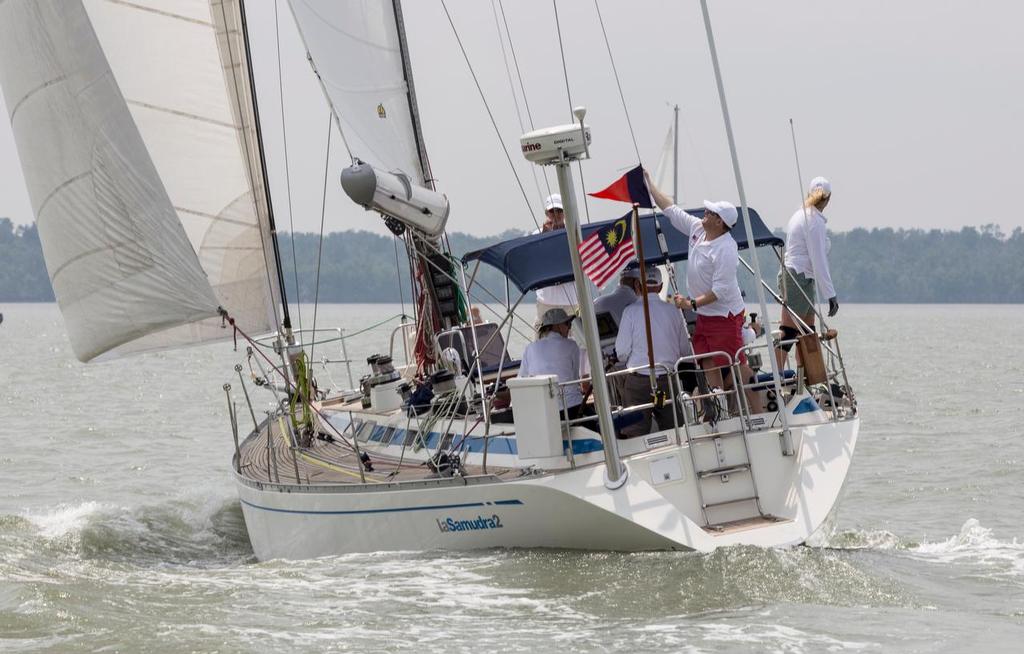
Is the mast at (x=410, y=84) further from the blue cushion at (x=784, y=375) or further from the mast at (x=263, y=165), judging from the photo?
the blue cushion at (x=784, y=375)

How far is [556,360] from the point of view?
9438 millimetres

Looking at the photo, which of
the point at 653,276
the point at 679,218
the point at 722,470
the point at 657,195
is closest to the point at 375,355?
the point at 653,276

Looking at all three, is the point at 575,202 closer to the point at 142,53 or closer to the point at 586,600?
the point at 586,600

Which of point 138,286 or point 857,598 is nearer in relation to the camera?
point 857,598

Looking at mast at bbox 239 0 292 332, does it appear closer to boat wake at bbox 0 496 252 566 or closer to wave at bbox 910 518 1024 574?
boat wake at bbox 0 496 252 566

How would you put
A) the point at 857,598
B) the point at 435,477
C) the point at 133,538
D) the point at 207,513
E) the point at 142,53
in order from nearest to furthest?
1. the point at 857,598
2. the point at 435,477
3. the point at 142,53
4. the point at 133,538
5. the point at 207,513

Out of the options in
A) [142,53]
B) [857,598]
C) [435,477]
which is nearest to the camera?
[857,598]

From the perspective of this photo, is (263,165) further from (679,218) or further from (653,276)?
(679,218)

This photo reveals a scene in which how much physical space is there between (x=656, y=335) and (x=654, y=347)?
82mm

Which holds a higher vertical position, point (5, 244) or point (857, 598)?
point (5, 244)

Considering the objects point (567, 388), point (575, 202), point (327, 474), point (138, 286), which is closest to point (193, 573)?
point (327, 474)

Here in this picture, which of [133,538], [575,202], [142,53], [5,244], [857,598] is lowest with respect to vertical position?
[857,598]

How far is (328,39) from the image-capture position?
40.5 ft

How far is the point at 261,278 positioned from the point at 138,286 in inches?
80.2
